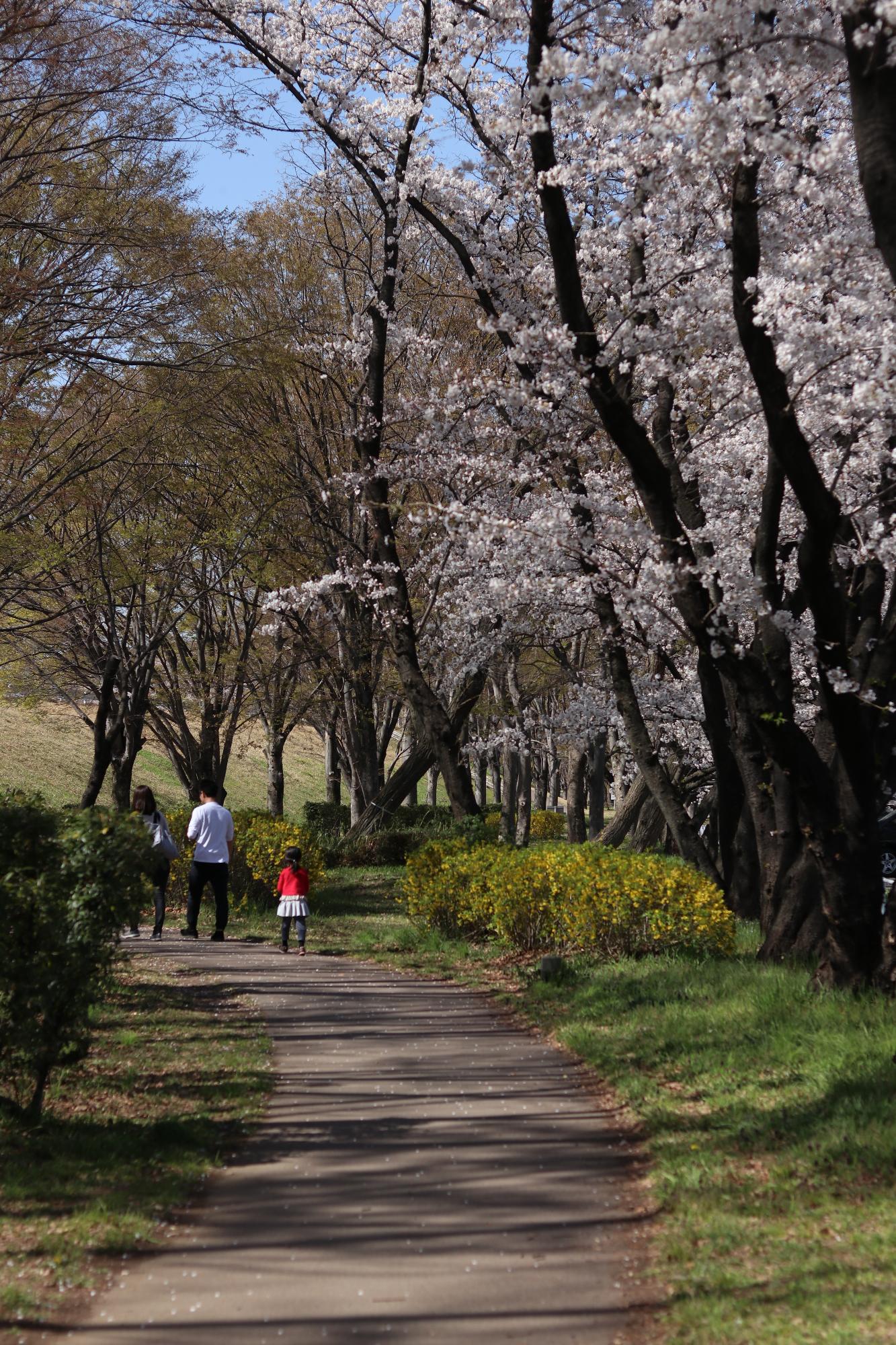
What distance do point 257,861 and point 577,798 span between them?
12008 mm

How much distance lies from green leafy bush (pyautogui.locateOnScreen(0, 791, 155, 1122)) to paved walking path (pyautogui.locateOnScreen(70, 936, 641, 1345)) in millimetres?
1115

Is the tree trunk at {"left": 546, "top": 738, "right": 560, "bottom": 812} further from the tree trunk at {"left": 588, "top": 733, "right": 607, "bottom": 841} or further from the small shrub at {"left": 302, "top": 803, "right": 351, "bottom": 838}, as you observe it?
the tree trunk at {"left": 588, "top": 733, "right": 607, "bottom": 841}

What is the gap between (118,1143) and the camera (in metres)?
5.92

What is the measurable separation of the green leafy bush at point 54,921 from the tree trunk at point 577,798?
20.8 metres

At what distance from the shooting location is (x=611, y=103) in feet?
21.6

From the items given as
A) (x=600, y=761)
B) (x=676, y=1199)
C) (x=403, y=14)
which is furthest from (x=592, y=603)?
(x=600, y=761)

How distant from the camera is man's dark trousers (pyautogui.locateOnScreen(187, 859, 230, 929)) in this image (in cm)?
1349

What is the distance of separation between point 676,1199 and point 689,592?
4.42 m

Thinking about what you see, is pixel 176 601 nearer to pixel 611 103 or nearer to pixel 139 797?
pixel 139 797

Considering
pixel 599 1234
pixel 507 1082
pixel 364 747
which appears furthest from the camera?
pixel 364 747

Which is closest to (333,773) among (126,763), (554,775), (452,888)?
(126,763)

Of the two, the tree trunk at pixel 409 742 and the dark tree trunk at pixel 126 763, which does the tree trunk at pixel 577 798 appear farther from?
the dark tree trunk at pixel 126 763

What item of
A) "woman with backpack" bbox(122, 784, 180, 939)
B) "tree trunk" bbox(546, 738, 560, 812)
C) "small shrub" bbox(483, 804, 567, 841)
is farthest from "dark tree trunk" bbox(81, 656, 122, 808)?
"tree trunk" bbox(546, 738, 560, 812)

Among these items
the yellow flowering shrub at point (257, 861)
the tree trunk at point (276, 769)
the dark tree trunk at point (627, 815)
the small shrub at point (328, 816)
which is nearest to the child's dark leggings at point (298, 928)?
the yellow flowering shrub at point (257, 861)
